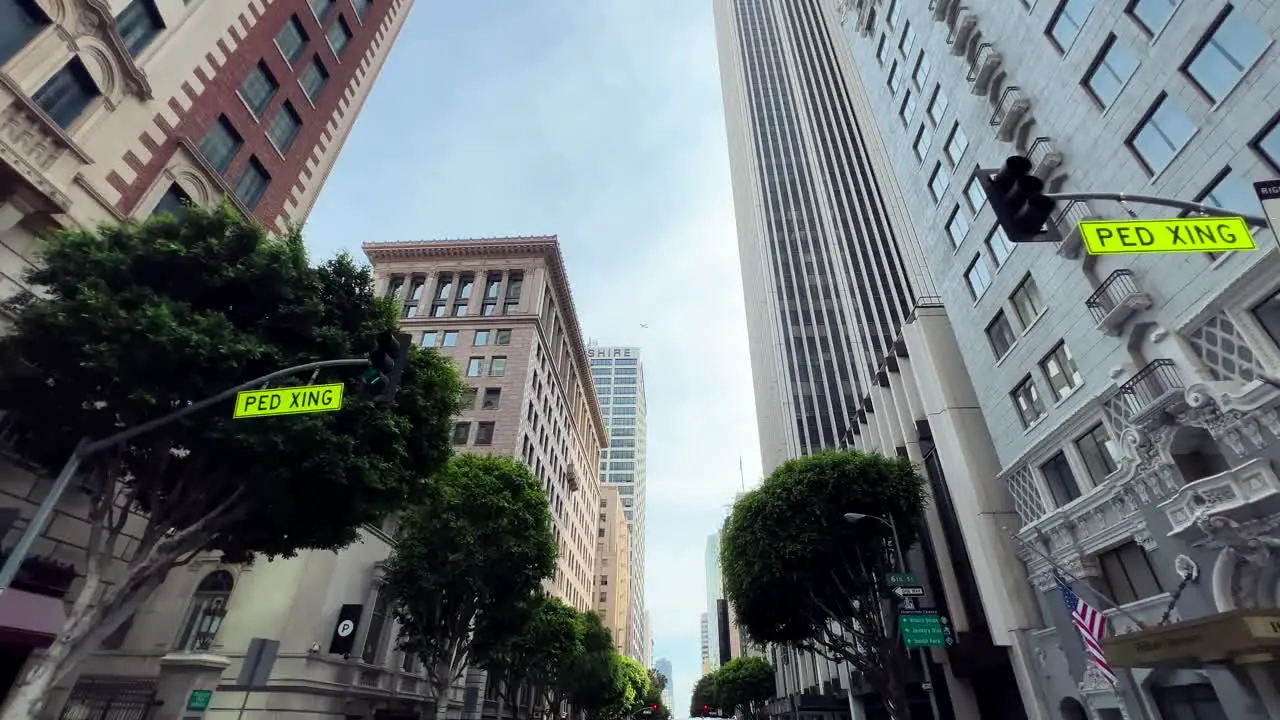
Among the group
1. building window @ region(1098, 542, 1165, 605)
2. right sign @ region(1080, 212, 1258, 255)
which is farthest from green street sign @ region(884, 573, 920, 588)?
right sign @ region(1080, 212, 1258, 255)

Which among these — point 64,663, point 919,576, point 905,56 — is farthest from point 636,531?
point 64,663

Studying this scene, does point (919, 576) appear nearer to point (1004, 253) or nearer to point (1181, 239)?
point (1004, 253)

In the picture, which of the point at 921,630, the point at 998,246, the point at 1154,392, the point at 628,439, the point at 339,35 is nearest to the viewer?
the point at 1154,392

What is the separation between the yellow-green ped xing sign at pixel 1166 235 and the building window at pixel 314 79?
27.8 meters

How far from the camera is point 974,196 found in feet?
82.0

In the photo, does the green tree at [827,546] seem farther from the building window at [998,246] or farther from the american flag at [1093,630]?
the building window at [998,246]

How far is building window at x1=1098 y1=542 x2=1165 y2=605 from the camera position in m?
16.5

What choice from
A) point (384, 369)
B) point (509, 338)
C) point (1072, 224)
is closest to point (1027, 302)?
point (1072, 224)

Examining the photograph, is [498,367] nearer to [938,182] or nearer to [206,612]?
[206,612]

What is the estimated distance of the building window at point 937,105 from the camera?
88.5 feet

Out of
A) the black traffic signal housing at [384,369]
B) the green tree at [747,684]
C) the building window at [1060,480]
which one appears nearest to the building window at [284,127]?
the black traffic signal housing at [384,369]

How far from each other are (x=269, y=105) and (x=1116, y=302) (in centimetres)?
3006

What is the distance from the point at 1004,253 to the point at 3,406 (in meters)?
30.6

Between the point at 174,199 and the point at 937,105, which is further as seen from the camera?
the point at 937,105
